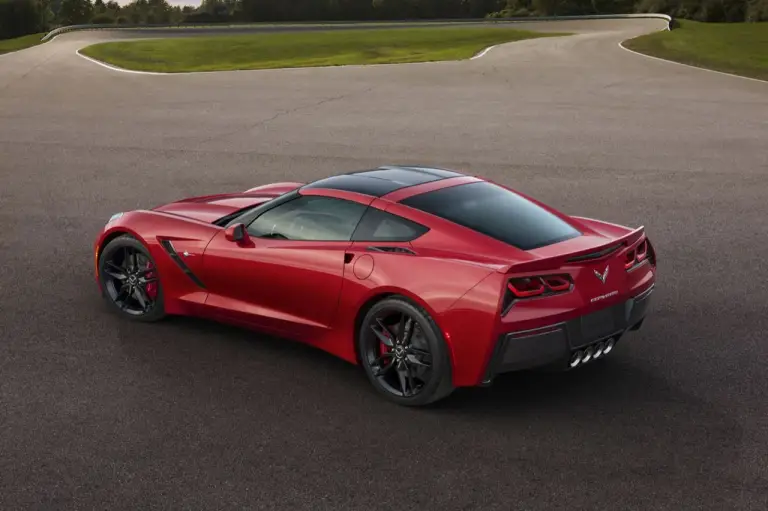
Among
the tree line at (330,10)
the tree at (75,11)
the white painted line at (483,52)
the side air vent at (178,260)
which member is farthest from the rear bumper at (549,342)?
the tree at (75,11)

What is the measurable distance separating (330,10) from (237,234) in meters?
93.1

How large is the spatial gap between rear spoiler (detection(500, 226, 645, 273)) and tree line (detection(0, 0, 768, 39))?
70844mm

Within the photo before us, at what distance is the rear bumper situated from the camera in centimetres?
589

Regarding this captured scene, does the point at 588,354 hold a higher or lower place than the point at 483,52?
higher

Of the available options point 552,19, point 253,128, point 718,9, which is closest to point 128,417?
point 253,128

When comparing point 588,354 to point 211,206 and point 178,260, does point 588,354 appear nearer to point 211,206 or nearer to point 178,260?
point 178,260

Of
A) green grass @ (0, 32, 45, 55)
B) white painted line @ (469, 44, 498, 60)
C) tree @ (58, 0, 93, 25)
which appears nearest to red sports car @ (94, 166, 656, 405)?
white painted line @ (469, 44, 498, 60)

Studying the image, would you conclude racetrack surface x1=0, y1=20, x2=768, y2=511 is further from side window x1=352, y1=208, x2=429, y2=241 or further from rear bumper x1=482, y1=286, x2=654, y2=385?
side window x1=352, y1=208, x2=429, y2=241

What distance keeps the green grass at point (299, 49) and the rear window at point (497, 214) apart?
31.2 metres

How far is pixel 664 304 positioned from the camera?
27.7 ft

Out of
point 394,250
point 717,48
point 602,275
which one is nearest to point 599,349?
point 602,275

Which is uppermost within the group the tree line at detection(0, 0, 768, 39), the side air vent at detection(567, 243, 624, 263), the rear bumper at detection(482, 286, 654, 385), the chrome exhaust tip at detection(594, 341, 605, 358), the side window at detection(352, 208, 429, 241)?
the side window at detection(352, 208, 429, 241)

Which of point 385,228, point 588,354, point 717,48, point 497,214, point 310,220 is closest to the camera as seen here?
point 588,354

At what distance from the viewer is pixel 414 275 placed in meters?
6.16
